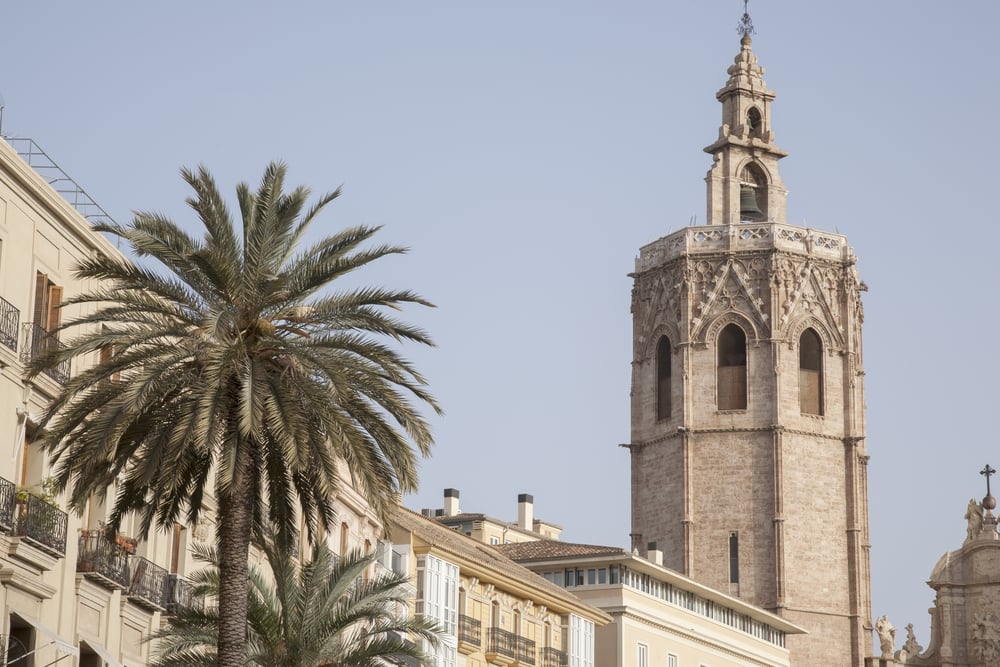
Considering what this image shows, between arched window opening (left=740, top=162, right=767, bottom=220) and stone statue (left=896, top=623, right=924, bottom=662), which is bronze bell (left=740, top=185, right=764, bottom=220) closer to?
arched window opening (left=740, top=162, right=767, bottom=220)

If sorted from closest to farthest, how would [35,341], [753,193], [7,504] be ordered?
[7,504] → [35,341] → [753,193]

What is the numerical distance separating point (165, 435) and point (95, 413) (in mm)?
2906

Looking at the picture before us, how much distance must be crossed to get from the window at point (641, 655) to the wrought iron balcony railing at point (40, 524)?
38.8 metres

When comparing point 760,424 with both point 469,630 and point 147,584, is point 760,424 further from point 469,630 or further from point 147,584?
point 147,584

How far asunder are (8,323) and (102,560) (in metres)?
5.33

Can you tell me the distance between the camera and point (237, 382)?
1304 inches

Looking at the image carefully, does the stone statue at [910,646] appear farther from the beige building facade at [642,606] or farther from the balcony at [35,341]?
the balcony at [35,341]

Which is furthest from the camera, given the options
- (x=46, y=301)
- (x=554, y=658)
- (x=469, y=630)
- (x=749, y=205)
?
(x=749, y=205)

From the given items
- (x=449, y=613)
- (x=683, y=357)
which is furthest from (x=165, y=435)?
(x=683, y=357)

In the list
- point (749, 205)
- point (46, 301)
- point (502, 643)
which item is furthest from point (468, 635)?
point (749, 205)

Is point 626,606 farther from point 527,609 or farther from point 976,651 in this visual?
point 976,651

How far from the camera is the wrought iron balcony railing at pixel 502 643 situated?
2426 inches

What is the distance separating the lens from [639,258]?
101 m

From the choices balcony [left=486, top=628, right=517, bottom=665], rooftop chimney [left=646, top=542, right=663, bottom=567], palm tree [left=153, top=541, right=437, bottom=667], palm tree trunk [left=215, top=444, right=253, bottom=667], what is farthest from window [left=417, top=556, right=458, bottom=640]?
rooftop chimney [left=646, top=542, right=663, bottom=567]
